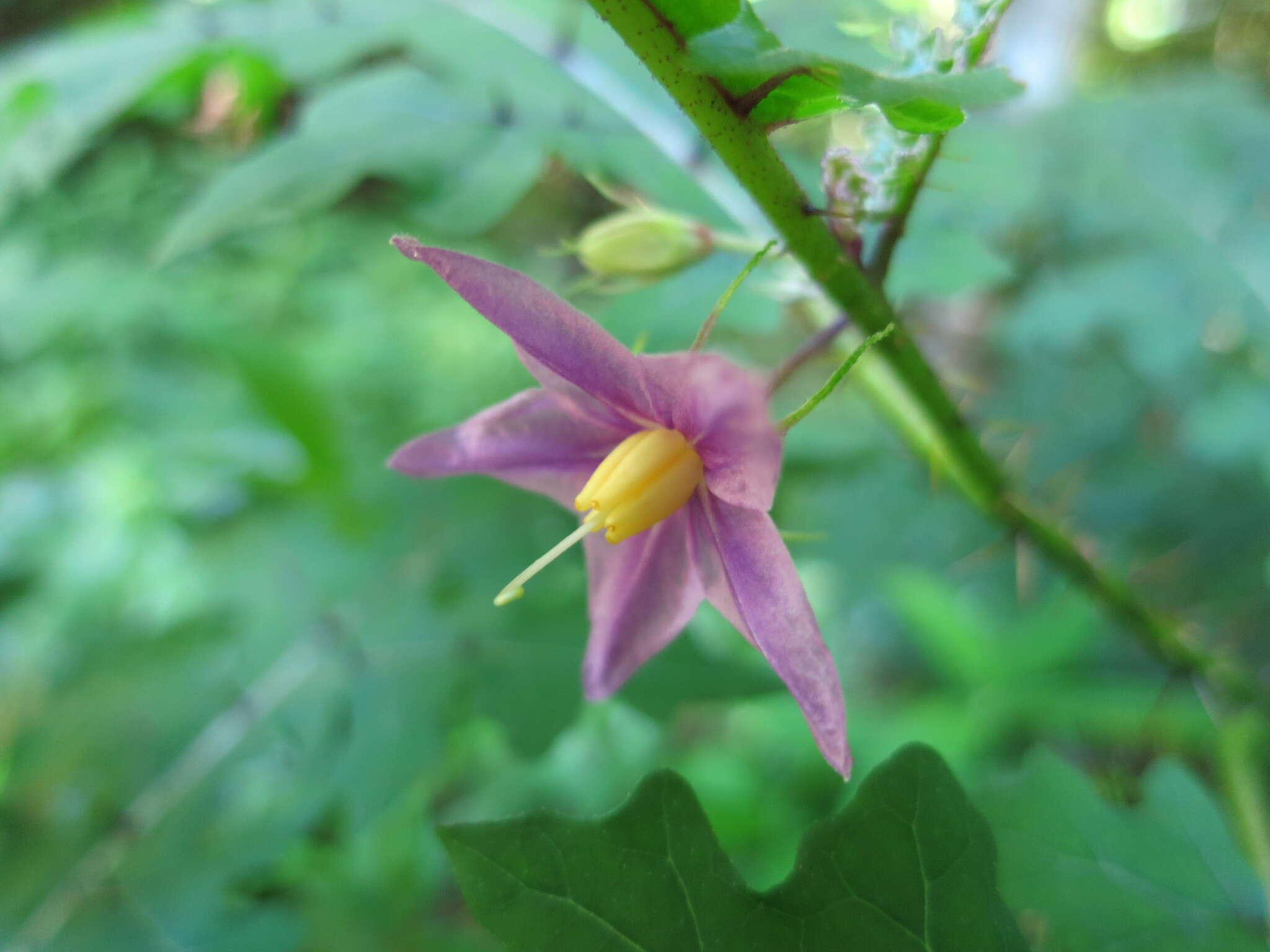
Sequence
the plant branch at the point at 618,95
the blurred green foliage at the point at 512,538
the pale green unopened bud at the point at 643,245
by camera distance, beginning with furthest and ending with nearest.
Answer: the plant branch at the point at 618,95 < the blurred green foliage at the point at 512,538 < the pale green unopened bud at the point at 643,245

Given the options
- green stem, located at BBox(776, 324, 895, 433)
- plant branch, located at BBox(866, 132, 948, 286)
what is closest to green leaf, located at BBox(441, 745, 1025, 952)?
green stem, located at BBox(776, 324, 895, 433)

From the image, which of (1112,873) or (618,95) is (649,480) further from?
(618,95)

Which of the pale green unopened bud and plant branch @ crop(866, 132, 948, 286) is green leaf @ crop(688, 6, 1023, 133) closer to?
plant branch @ crop(866, 132, 948, 286)

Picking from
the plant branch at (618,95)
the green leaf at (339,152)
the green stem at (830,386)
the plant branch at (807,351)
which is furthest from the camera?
the plant branch at (618,95)

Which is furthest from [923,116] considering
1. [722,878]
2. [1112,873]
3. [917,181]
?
[1112,873]

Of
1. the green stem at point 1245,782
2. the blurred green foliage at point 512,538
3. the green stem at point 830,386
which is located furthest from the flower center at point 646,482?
the green stem at point 1245,782

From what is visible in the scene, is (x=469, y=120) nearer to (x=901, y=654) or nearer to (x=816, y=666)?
(x=816, y=666)

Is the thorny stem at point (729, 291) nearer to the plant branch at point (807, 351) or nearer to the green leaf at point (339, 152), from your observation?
the plant branch at point (807, 351)
